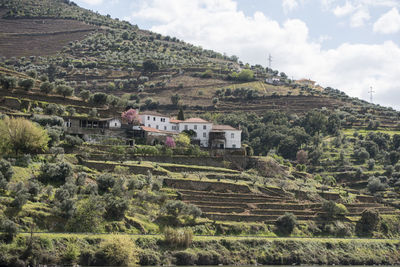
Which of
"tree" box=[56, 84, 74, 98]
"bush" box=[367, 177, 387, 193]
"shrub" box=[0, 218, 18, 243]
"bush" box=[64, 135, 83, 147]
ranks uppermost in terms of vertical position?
"tree" box=[56, 84, 74, 98]

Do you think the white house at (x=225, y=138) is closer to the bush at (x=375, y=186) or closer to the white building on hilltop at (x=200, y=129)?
the white building on hilltop at (x=200, y=129)

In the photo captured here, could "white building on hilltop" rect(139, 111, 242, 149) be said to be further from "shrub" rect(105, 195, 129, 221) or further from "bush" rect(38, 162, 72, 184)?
"shrub" rect(105, 195, 129, 221)

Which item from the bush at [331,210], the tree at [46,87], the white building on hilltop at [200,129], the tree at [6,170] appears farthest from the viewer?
the white building on hilltop at [200,129]

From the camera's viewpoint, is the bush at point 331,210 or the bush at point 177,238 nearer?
the bush at point 177,238

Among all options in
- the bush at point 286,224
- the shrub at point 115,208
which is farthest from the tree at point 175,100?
the shrub at point 115,208

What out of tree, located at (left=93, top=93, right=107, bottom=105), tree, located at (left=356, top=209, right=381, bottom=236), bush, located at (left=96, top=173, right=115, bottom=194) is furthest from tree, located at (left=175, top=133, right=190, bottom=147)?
tree, located at (left=356, top=209, right=381, bottom=236)

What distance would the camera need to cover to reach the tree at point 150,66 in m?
156

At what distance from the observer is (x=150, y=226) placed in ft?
186

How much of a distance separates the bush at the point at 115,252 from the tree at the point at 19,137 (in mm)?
21837

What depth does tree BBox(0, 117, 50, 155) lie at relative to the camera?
6169cm

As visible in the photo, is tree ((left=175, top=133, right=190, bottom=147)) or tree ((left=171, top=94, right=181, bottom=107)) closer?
tree ((left=175, top=133, right=190, bottom=147))

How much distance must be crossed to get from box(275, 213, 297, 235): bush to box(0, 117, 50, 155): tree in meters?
33.1

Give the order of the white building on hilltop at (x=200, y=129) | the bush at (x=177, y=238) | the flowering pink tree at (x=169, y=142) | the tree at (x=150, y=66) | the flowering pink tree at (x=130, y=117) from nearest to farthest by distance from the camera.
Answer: the bush at (x=177, y=238)
the flowering pink tree at (x=169, y=142)
the flowering pink tree at (x=130, y=117)
the white building on hilltop at (x=200, y=129)
the tree at (x=150, y=66)

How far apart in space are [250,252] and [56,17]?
166713mm
